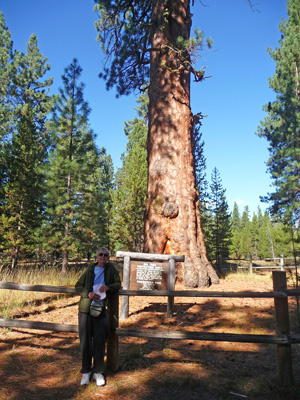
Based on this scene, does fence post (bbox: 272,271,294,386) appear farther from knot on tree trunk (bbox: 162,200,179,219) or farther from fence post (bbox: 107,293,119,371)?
knot on tree trunk (bbox: 162,200,179,219)

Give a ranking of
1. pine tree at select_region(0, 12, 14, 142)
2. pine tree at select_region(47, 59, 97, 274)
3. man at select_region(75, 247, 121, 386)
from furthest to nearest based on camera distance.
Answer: pine tree at select_region(0, 12, 14, 142)
pine tree at select_region(47, 59, 97, 274)
man at select_region(75, 247, 121, 386)

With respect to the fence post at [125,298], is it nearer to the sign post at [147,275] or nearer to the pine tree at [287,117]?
the sign post at [147,275]

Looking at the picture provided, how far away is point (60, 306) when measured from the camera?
7.05 m

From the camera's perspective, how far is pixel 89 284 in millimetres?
3621

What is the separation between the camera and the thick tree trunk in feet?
26.5

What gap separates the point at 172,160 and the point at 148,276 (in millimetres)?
3950

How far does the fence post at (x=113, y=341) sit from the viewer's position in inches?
145

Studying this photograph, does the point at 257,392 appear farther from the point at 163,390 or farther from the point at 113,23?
the point at 113,23

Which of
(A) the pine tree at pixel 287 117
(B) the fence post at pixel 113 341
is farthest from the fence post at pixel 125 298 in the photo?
(A) the pine tree at pixel 287 117

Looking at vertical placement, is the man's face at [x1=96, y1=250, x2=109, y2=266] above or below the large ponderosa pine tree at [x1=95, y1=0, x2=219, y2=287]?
below

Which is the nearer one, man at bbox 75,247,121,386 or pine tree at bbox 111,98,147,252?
man at bbox 75,247,121,386

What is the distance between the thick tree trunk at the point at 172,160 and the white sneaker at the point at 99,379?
15.0ft

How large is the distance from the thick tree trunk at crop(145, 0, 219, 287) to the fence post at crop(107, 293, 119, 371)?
419cm

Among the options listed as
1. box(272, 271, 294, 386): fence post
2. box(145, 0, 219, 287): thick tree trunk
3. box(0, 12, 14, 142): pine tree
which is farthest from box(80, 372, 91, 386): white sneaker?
box(0, 12, 14, 142): pine tree
